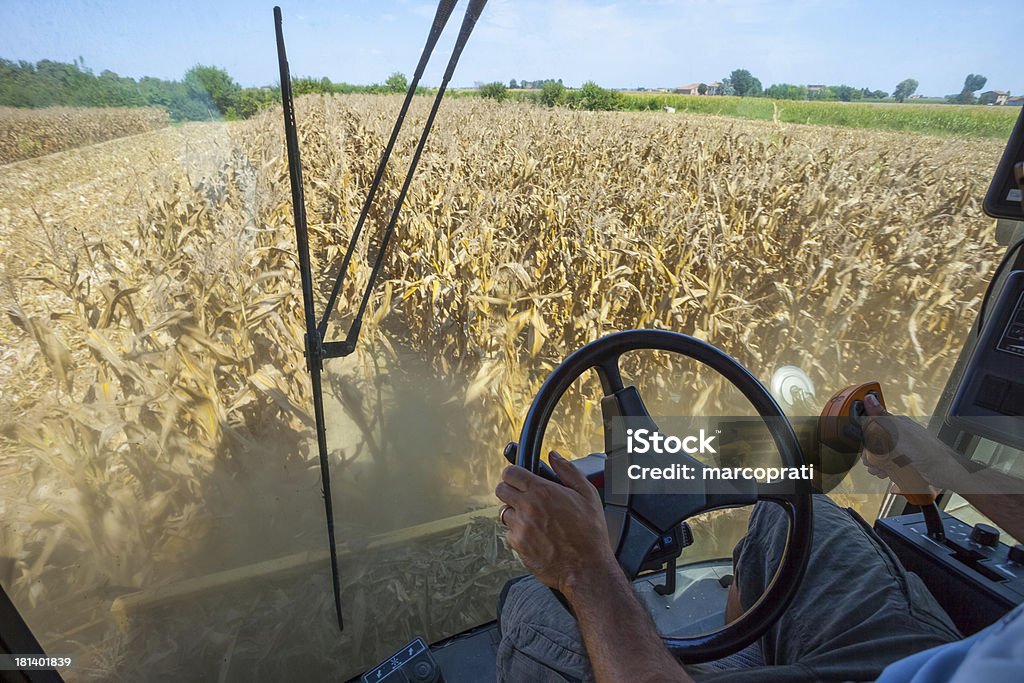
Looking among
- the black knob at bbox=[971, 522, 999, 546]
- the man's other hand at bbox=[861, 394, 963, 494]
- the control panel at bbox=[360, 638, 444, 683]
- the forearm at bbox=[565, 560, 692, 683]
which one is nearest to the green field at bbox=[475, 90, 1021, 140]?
the man's other hand at bbox=[861, 394, 963, 494]

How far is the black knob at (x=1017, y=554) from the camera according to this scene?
1363 mm

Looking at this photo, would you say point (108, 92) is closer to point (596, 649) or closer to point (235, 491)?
point (235, 491)

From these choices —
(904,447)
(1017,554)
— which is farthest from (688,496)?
(1017,554)

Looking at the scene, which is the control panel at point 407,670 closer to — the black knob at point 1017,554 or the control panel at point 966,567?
the control panel at point 966,567

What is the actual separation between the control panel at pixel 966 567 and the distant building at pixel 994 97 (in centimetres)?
142

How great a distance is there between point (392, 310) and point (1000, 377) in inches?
74.4

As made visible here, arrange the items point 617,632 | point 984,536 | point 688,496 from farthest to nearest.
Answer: point 984,536 → point 688,496 → point 617,632

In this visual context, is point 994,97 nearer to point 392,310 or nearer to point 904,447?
point 904,447

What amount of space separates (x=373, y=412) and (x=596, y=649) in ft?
4.25

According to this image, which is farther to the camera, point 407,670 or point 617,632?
point 407,670

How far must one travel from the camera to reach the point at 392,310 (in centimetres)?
211

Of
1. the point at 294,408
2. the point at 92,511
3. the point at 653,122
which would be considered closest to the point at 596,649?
the point at 294,408

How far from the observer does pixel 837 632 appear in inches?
44.0

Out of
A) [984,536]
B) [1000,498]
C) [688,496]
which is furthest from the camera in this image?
[984,536]
